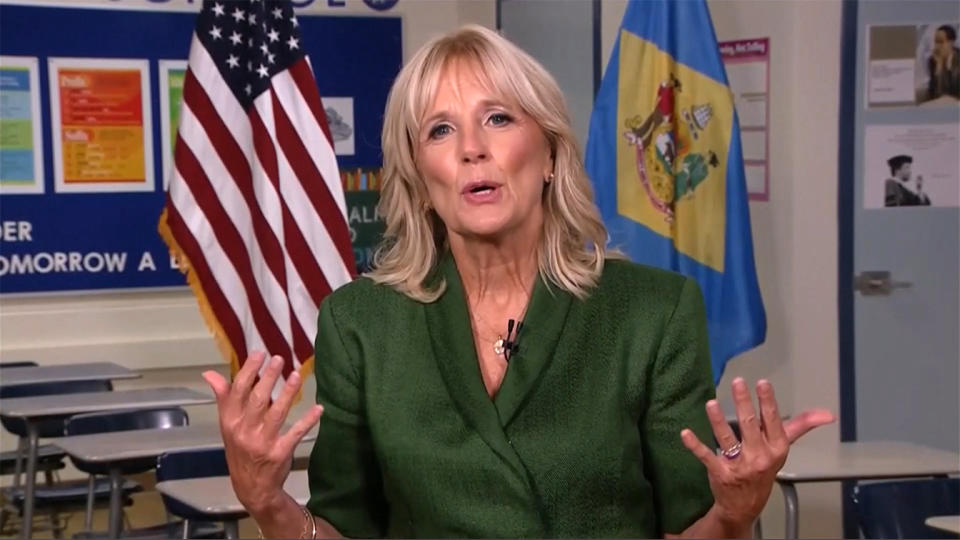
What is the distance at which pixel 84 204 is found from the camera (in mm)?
7016

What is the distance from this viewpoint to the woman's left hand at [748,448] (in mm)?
1493

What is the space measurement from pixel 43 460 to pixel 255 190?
6.05 ft

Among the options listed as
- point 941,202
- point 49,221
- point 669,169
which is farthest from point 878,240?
point 49,221

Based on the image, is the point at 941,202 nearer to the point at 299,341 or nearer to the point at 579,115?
the point at 579,115

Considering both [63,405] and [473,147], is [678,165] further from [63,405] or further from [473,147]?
[473,147]

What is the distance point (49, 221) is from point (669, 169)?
3.38 m

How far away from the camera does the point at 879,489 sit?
3525 millimetres

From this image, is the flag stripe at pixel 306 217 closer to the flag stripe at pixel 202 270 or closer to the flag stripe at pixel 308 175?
the flag stripe at pixel 308 175

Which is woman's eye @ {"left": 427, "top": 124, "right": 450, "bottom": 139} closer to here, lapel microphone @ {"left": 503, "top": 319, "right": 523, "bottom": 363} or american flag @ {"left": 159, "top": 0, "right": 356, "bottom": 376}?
lapel microphone @ {"left": 503, "top": 319, "right": 523, "bottom": 363}

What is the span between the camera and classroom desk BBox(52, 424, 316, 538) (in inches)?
169

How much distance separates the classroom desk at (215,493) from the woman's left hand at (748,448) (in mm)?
2045

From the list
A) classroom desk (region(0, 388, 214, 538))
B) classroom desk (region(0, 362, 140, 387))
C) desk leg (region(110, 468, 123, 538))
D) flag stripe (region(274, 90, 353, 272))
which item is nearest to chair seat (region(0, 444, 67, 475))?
classroom desk (region(0, 362, 140, 387))

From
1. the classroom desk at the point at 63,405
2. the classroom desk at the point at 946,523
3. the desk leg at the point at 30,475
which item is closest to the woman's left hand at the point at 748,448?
the classroom desk at the point at 946,523

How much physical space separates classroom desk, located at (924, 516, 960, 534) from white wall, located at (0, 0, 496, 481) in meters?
4.19
